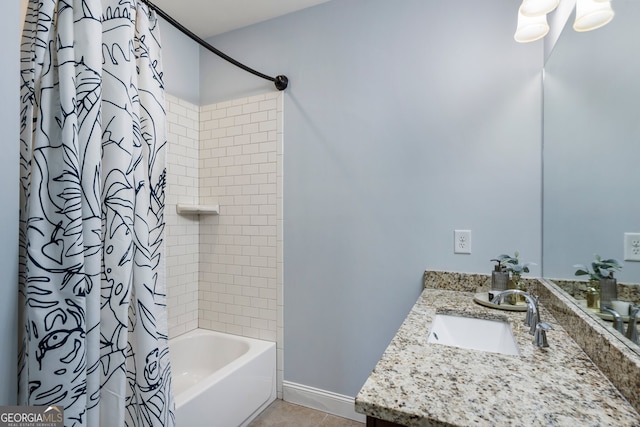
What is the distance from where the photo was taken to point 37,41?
97cm

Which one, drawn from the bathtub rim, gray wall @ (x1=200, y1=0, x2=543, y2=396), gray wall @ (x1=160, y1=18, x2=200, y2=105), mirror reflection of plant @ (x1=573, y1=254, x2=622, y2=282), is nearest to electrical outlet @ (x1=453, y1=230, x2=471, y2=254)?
gray wall @ (x1=200, y1=0, x2=543, y2=396)

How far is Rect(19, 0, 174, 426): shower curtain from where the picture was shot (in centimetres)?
91

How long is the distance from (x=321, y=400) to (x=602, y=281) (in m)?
1.71

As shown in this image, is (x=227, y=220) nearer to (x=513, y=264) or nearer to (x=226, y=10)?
(x=226, y=10)

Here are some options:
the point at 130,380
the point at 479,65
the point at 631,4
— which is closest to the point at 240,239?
the point at 130,380

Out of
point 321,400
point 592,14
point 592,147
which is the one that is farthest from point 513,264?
point 321,400

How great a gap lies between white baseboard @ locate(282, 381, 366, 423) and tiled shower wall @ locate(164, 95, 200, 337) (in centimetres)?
90

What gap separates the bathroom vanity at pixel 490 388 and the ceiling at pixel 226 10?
2.14 m

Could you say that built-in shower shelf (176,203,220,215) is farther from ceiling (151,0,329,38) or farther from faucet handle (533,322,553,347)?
faucet handle (533,322,553,347)

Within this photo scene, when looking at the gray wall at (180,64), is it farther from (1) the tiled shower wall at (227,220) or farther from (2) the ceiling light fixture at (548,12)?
(2) the ceiling light fixture at (548,12)

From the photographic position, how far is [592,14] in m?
1.06

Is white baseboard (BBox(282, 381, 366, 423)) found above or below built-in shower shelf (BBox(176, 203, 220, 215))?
below

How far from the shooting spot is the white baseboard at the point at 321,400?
2029mm

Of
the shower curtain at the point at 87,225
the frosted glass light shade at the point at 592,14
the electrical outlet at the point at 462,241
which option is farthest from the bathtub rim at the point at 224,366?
the frosted glass light shade at the point at 592,14
